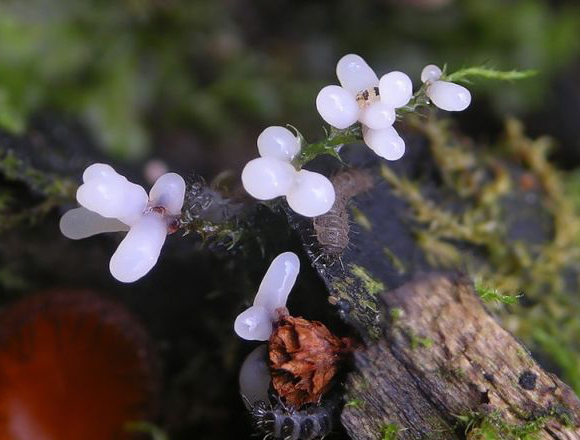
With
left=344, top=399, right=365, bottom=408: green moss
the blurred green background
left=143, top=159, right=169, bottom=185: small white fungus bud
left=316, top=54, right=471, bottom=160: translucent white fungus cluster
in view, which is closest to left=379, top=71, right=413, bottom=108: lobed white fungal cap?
left=316, top=54, right=471, bottom=160: translucent white fungus cluster

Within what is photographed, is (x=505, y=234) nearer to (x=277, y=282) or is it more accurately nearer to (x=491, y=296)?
(x=491, y=296)

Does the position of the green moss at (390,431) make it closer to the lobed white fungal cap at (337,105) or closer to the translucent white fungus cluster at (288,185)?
the translucent white fungus cluster at (288,185)

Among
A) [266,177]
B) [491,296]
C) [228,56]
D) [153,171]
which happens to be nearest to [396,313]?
[491,296]

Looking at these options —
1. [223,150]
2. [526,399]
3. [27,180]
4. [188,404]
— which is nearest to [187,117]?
[223,150]

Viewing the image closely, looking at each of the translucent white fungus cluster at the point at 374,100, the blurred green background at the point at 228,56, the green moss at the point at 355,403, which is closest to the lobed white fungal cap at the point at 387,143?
the translucent white fungus cluster at the point at 374,100

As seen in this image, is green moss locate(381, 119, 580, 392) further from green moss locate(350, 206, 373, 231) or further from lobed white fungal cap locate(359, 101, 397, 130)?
lobed white fungal cap locate(359, 101, 397, 130)
